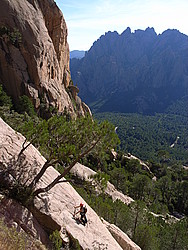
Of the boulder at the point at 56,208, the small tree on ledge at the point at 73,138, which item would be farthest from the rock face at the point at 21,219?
the small tree on ledge at the point at 73,138

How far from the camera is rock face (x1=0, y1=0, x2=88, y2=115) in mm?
39594

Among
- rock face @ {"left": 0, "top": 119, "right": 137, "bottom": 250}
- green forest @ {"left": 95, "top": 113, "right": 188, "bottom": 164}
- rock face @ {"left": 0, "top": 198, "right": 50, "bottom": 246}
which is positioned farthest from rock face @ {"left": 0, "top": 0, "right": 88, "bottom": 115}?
green forest @ {"left": 95, "top": 113, "right": 188, "bottom": 164}

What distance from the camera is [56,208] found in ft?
37.3

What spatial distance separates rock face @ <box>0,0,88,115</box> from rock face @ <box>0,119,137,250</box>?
29527mm

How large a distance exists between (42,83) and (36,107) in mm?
5758

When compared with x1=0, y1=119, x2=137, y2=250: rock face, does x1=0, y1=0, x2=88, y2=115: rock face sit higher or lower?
higher

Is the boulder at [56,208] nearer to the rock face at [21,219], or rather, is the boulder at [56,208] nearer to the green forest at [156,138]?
the rock face at [21,219]

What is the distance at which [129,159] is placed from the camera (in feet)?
206

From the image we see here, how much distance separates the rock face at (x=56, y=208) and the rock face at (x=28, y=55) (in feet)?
96.9

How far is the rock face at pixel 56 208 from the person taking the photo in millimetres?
10586

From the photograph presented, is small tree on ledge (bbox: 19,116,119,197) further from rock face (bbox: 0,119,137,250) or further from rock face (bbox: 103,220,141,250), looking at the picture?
rock face (bbox: 103,220,141,250)

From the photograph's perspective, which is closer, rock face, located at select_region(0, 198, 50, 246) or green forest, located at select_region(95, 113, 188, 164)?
rock face, located at select_region(0, 198, 50, 246)

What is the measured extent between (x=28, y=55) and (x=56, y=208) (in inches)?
1482

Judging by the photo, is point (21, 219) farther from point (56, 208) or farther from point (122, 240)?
point (122, 240)
